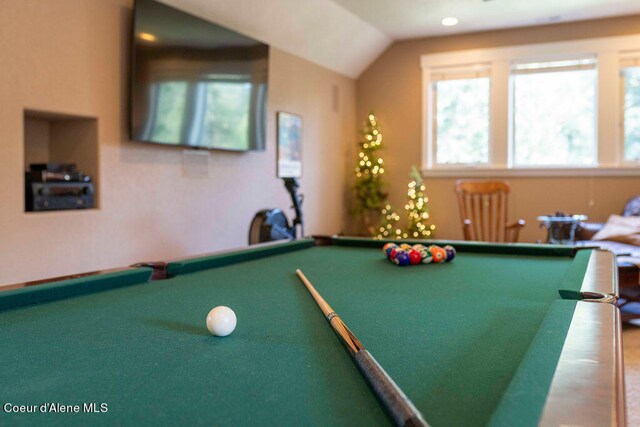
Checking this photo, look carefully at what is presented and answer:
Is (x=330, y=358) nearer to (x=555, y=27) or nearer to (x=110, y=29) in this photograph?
(x=110, y=29)

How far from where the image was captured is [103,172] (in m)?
3.59

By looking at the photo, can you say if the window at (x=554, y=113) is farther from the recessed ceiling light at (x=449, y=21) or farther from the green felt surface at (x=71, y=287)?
the green felt surface at (x=71, y=287)

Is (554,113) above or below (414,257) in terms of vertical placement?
above

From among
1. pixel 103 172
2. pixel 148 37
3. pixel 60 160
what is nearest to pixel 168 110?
pixel 148 37

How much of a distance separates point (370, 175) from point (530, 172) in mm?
1803

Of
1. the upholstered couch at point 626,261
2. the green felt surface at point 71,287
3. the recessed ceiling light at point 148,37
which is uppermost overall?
the recessed ceiling light at point 148,37

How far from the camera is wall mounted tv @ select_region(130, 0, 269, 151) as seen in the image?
A: 368cm

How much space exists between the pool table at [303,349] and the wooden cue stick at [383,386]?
0.02m

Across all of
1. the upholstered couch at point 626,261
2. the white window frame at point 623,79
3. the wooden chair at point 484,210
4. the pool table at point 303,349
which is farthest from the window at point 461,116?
the pool table at point 303,349

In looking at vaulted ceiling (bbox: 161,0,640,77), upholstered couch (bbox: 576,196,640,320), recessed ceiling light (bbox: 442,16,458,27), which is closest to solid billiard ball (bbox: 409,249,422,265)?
upholstered couch (bbox: 576,196,640,320)

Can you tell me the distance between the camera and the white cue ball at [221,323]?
1.23 meters

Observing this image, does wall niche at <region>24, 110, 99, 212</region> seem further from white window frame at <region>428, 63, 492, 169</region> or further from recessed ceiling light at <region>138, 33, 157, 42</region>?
white window frame at <region>428, 63, 492, 169</region>

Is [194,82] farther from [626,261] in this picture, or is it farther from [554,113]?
[554,113]

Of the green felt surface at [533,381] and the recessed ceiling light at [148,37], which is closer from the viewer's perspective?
the green felt surface at [533,381]
